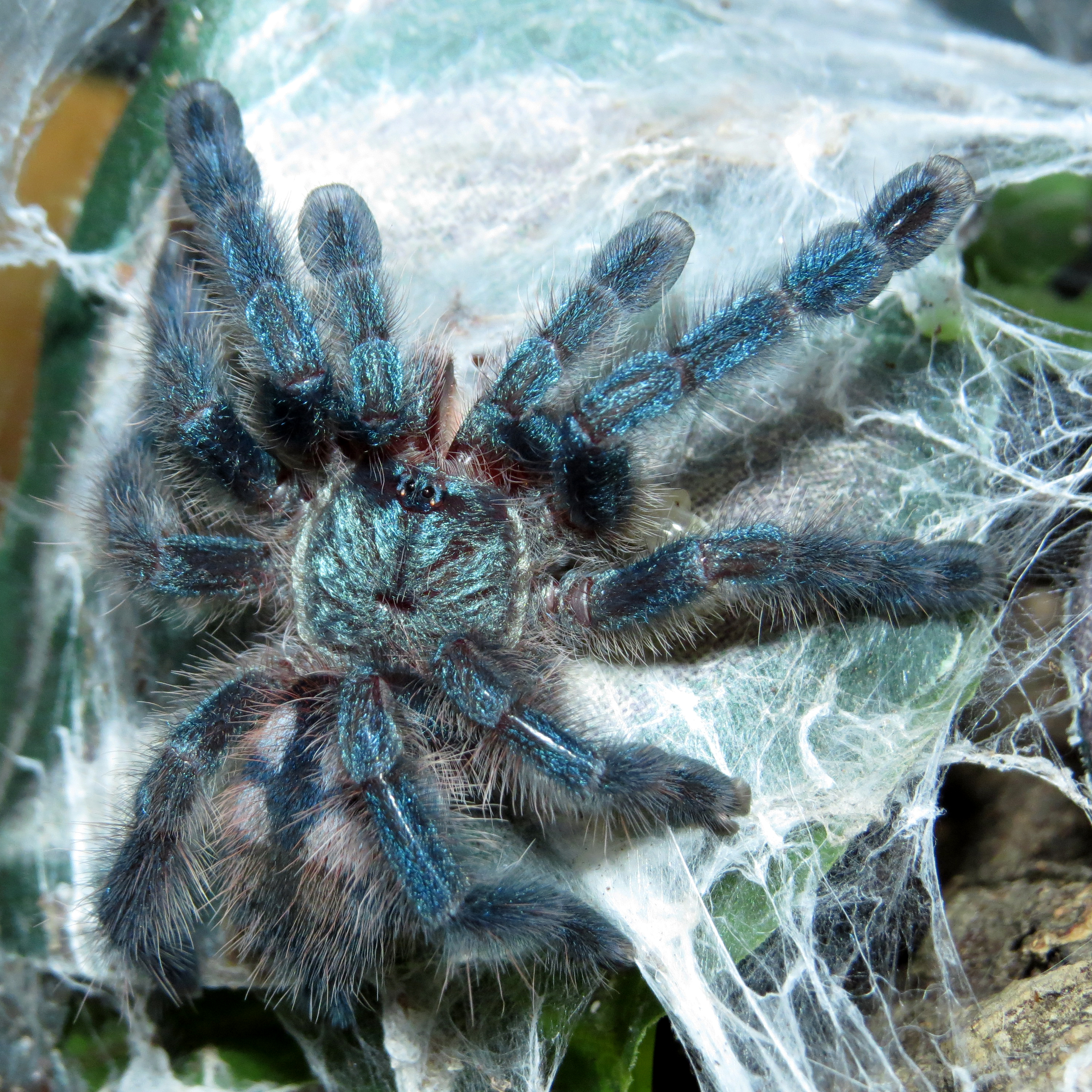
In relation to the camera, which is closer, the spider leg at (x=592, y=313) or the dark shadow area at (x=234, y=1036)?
the spider leg at (x=592, y=313)

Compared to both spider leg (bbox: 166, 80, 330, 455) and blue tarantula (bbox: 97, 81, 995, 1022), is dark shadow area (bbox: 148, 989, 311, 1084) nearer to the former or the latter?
blue tarantula (bbox: 97, 81, 995, 1022)

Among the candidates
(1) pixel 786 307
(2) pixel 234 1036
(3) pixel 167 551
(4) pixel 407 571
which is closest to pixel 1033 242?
(1) pixel 786 307

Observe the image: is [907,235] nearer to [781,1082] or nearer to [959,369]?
[959,369]

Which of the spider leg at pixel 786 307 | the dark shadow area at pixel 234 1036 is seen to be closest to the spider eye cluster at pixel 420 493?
the spider leg at pixel 786 307

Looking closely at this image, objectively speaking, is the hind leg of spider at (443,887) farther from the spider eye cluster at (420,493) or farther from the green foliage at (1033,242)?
the green foliage at (1033,242)

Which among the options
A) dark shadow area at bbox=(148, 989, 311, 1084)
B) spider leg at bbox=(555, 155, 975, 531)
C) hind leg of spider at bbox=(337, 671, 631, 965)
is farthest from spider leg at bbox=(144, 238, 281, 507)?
dark shadow area at bbox=(148, 989, 311, 1084)

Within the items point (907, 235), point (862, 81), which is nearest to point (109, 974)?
point (907, 235)
